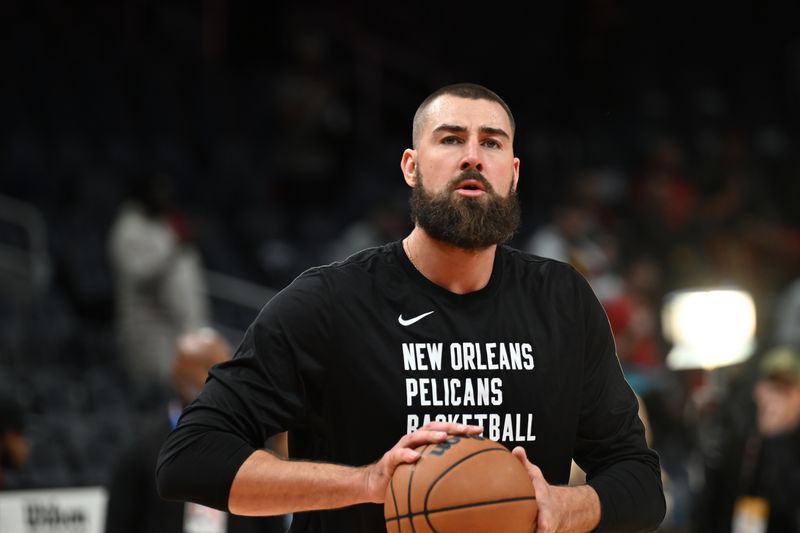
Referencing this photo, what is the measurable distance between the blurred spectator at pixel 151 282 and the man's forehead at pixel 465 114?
6.14m

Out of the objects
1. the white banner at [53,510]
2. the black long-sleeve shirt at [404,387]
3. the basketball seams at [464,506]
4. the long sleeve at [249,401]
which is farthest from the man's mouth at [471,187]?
the white banner at [53,510]

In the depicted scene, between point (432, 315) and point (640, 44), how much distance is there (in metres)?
12.6

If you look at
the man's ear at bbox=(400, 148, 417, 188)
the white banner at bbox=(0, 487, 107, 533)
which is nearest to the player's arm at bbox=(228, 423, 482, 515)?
the man's ear at bbox=(400, 148, 417, 188)

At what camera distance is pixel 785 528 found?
7.17m

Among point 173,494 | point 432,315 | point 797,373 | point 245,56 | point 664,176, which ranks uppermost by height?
point 245,56

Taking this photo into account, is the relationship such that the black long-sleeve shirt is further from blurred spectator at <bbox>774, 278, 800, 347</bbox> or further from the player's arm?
blurred spectator at <bbox>774, 278, 800, 347</bbox>

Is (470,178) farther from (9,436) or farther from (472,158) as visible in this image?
(9,436)

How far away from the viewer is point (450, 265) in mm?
3375

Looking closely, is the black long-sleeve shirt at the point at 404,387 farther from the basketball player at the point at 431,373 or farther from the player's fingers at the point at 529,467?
the player's fingers at the point at 529,467

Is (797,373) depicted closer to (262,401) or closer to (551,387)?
(551,387)

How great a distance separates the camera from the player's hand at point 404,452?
2.84 meters

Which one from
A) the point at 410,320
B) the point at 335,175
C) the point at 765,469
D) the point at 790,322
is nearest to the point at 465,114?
the point at 410,320

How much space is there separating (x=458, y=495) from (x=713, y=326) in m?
5.46

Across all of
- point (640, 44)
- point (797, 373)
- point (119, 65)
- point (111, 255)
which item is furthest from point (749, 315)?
point (640, 44)
